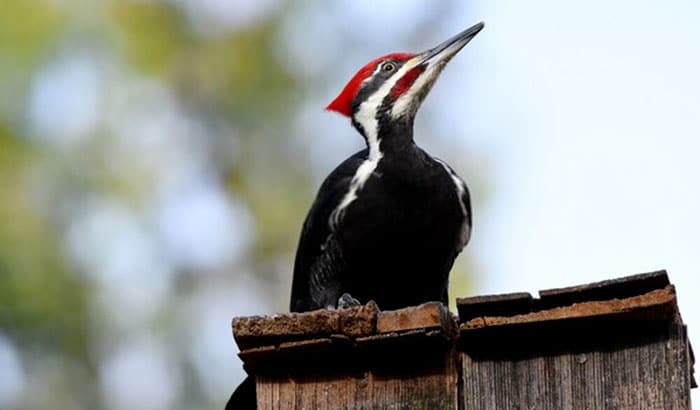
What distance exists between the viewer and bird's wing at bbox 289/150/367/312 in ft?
17.8

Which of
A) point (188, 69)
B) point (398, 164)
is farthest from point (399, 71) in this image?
point (188, 69)

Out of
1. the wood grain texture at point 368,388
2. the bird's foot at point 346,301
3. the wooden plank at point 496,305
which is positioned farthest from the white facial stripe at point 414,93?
the wooden plank at point 496,305

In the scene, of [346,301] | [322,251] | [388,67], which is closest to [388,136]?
[388,67]

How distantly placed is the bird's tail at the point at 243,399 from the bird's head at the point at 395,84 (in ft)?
5.53

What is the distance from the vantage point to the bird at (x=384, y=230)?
5293 millimetres

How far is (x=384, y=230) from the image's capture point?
208 inches

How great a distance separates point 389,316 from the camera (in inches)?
135

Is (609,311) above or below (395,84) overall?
below

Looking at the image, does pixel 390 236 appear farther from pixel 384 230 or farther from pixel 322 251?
pixel 322 251

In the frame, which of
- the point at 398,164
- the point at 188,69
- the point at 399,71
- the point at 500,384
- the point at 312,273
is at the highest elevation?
the point at 188,69

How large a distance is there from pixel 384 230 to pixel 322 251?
0.94 feet

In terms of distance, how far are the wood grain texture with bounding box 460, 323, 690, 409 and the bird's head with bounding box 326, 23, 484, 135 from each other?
2385 millimetres

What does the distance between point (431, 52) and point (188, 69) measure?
4.65 m

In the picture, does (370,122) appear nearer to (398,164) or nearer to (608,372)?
(398,164)
